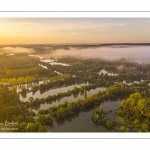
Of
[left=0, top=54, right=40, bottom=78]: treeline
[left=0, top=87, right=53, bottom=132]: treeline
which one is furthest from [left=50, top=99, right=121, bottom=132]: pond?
[left=0, top=54, right=40, bottom=78]: treeline

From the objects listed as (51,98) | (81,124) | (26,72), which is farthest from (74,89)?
(26,72)

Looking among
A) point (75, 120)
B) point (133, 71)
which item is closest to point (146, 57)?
point (133, 71)

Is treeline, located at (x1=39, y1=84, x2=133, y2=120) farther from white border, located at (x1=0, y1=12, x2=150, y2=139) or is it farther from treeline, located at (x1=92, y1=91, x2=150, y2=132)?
white border, located at (x1=0, y1=12, x2=150, y2=139)
